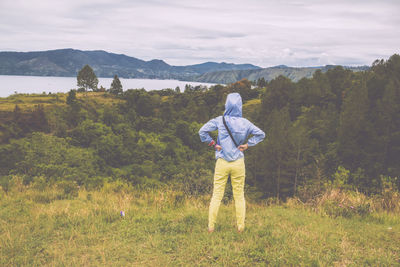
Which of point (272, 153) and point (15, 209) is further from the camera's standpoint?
point (272, 153)

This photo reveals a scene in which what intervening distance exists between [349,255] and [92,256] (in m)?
4.36

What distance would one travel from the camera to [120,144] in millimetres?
44000

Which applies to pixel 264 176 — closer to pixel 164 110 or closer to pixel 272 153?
pixel 272 153

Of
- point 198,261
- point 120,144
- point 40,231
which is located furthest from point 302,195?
point 120,144

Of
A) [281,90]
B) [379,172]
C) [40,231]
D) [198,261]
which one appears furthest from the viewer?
[281,90]

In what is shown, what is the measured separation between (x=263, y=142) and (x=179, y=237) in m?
32.9

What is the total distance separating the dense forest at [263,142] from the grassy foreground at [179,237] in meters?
3.51

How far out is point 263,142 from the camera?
36.6m

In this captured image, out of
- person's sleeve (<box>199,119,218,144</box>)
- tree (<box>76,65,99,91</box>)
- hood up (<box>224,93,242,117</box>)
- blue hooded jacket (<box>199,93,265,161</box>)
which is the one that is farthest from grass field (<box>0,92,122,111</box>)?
hood up (<box>224,93,242,117</box>)

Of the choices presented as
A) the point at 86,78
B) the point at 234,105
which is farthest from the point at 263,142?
the point at 86,78

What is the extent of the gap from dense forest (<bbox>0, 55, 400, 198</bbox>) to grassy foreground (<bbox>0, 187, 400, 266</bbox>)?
351 cm

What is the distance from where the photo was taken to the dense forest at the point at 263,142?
1244 inches

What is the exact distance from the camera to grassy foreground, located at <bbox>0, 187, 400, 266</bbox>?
4281 mm

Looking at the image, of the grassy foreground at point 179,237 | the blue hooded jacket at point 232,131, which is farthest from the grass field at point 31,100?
the blue hooded jacket at point 232,131
